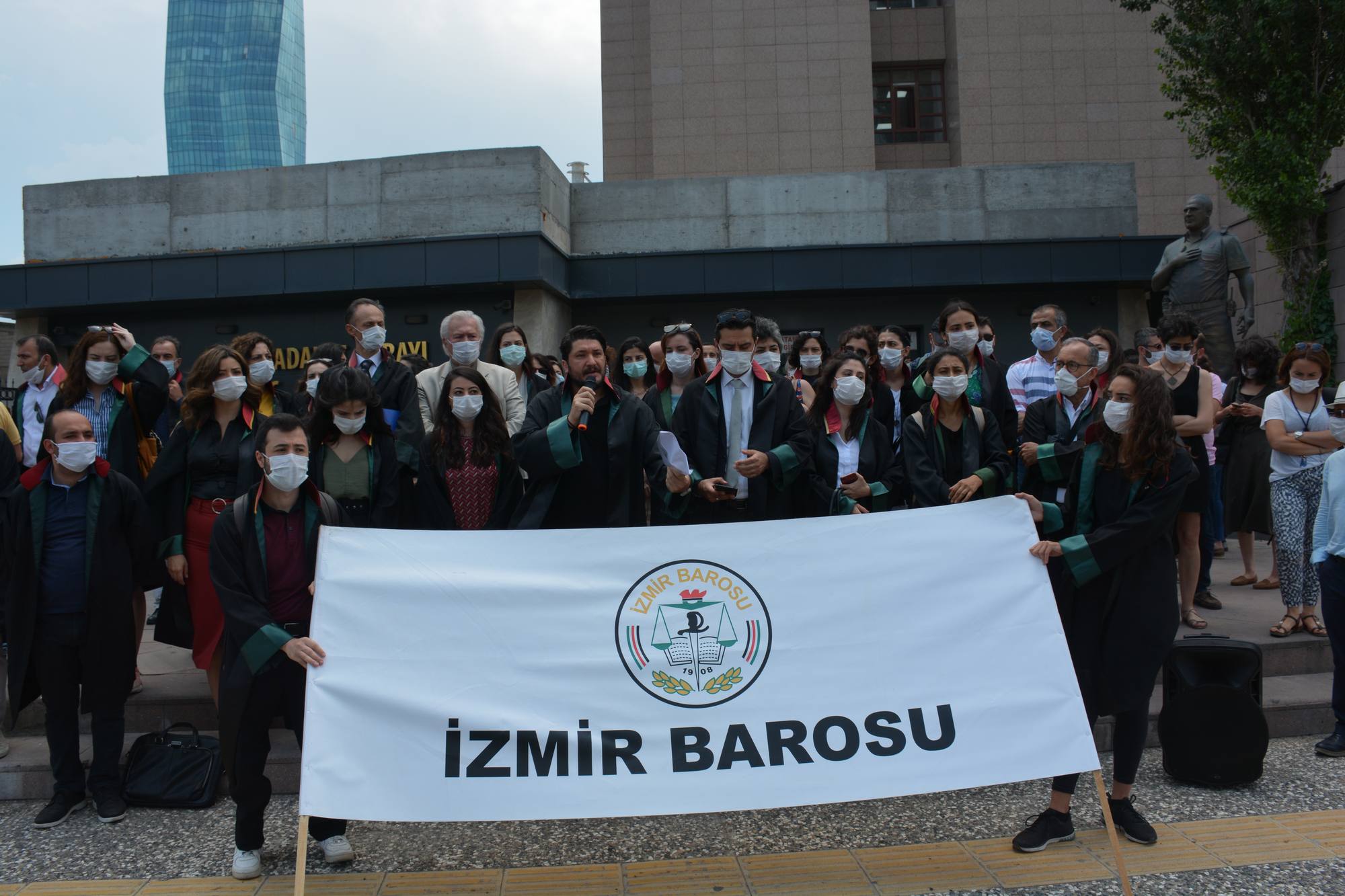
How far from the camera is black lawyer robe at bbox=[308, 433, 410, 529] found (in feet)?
15.0

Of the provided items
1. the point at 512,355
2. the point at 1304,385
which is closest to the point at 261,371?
the point at 512,355

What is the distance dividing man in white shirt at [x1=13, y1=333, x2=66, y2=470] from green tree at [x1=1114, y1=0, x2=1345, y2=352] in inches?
505

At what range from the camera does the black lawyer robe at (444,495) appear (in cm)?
493

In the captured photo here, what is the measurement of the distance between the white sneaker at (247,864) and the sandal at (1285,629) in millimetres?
5714

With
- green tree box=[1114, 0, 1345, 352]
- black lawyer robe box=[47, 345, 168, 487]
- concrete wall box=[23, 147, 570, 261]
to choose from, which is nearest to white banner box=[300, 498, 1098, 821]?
black lawyer robe box=[47, 345, 168, 487]

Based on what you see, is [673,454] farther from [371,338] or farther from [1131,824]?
[1131,824]

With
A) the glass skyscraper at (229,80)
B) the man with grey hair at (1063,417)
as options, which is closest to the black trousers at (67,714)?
the man with grey hair at (1063,417)

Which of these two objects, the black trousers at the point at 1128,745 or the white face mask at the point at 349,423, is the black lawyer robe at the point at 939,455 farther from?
the white face mask at the point at 349,423

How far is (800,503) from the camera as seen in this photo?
517cm

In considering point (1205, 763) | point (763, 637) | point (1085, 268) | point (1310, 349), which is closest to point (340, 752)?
point (763, 637)

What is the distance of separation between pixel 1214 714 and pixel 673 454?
9.20 ft

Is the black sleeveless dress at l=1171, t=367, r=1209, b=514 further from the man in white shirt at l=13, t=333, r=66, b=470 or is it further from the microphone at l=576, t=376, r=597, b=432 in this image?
the man in white shirt at l=13, t=333, r=66, b=470

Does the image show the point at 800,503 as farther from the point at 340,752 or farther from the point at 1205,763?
the point at 340,752

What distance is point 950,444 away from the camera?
509cm
